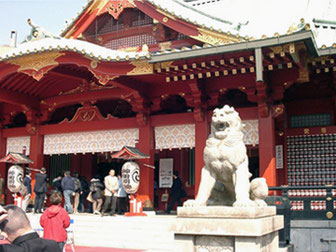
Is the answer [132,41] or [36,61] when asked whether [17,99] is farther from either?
[132,41]

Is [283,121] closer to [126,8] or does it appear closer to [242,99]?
[242,99]

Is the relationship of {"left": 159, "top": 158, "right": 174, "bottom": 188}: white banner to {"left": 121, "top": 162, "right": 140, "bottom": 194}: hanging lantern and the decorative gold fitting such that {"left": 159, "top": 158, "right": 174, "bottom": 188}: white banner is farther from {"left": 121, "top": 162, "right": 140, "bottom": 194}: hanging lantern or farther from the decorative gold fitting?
the decorative gold fitting

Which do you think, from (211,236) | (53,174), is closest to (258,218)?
(211,236)

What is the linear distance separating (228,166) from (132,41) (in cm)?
987

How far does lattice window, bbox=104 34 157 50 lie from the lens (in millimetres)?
14334

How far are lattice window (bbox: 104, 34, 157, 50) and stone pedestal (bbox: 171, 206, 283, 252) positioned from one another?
959 cm

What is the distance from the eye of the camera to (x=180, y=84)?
42.0 ft

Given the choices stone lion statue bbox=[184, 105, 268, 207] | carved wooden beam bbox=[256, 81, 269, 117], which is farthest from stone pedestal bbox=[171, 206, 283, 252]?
carved wooden beam bbox=[256, 81, 269, 117]

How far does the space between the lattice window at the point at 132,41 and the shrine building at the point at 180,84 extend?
0.04 m

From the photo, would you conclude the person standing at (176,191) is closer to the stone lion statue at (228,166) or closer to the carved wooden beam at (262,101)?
the carved wooden beam at (262,101)

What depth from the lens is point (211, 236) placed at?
17.6ft

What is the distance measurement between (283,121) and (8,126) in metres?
11.0

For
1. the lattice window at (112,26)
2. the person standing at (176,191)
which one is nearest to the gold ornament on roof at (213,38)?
the lattice window at (112,26)

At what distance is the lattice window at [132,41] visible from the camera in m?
14.3
